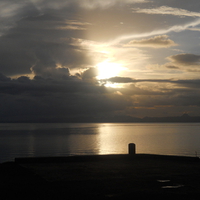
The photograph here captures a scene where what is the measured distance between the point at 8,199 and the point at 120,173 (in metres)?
7.51

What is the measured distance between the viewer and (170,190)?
11898 mm

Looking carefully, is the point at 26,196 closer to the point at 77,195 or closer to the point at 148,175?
Result: the point at 77,195

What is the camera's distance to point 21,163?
21703mm

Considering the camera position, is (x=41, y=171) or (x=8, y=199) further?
(x=41, y=171)

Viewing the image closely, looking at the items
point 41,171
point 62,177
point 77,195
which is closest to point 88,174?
point 62,177

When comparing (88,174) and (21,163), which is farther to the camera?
(21,163)

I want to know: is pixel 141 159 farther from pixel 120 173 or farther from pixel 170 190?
pixel 170 190

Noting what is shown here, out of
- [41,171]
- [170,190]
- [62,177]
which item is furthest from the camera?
[41,171]

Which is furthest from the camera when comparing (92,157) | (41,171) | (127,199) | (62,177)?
(92,157)

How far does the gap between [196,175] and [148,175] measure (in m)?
2.73

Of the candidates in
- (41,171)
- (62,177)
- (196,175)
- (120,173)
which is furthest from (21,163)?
(196,175)

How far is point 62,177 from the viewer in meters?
15.2

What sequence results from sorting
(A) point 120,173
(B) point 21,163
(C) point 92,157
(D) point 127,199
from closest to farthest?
1. (D) point 127,199
2. (A) point 120,173
3. (B) point 21,163
4. (C) point 92,157

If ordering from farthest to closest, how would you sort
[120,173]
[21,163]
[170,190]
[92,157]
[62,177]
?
[92,157] < [21,163] < [120,173] < [62,177] < [170,190]
